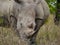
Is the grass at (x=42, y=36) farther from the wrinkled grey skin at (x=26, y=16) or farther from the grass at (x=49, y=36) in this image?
the wrinkled grey skin at (x=26, y=16)

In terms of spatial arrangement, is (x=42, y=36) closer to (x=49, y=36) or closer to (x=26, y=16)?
(x=49, y=36)

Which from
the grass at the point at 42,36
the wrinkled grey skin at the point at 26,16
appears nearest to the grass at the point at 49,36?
the grass at the point at 42,36

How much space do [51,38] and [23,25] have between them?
78.2 inches

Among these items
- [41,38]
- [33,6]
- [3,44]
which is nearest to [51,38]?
[41,38]

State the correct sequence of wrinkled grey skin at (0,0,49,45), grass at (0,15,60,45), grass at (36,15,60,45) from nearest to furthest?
wrinkled grey skin at (0,0,49,45)
grass at (0,15,60,45)
grass at (36,15,60,45)

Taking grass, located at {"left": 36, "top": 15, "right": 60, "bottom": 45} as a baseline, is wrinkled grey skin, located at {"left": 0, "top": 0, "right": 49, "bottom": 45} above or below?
above

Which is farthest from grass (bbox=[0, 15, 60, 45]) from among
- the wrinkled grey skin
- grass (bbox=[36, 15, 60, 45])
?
the wrinkled grey skin

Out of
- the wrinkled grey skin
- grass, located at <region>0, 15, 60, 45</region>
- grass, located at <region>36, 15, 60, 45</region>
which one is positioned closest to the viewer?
the wrinkled grey skin

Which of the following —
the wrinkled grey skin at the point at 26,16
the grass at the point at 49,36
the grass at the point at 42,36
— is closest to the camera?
the wrinkled grey skin at the point at 26,16

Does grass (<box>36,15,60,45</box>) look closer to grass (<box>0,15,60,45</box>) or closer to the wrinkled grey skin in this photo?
grass (<box>0,15,60,45</box>)

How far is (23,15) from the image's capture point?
221 inches

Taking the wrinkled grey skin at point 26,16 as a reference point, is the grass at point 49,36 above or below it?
below

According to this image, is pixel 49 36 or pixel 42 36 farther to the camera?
pixel 42 36

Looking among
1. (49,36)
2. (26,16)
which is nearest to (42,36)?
(49,36)
